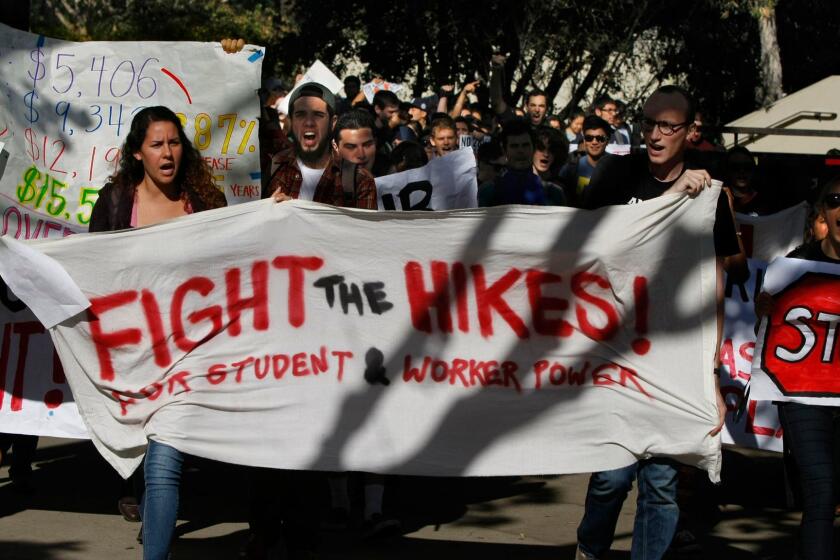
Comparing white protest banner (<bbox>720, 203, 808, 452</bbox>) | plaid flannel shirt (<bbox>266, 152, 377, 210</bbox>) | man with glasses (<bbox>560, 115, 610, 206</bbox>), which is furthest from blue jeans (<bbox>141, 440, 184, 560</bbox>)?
man with glasses (<bbox>560, 115, 610, 206</bbox>)

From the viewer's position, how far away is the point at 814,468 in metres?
5.15

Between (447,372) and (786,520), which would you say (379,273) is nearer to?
(447,372)

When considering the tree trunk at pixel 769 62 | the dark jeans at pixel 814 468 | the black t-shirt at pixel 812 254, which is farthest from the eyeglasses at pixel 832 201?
the tree trunk at pixel 769 62

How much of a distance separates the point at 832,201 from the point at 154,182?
270cm

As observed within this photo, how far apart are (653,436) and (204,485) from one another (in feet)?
10.2

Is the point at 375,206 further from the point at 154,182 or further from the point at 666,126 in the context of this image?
the point at 666,126

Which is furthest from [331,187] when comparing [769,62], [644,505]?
[769,62]

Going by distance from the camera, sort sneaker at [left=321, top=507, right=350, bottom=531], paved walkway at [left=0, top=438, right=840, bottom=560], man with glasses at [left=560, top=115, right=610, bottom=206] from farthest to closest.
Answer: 1. man with glasses at [left=560, top=115, right=610, bottom=206]
2. sneaker at [left=321, top=507, right=350, bottom=531]
3. paved walkway at [left=0, top=438, right=840, bottom=560]

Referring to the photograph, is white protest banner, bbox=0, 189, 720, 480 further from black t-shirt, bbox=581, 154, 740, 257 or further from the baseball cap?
the baseball cap

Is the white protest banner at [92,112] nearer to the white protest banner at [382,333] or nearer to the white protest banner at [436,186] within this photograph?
the white protest banner at [436,186]

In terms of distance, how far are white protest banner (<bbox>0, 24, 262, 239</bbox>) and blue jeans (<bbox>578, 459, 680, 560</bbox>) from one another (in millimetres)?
2896

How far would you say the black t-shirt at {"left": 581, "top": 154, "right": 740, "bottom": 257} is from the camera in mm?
5211

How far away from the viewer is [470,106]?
1700cm

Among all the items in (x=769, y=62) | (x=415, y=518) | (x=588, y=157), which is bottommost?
(x=415, y=518)
